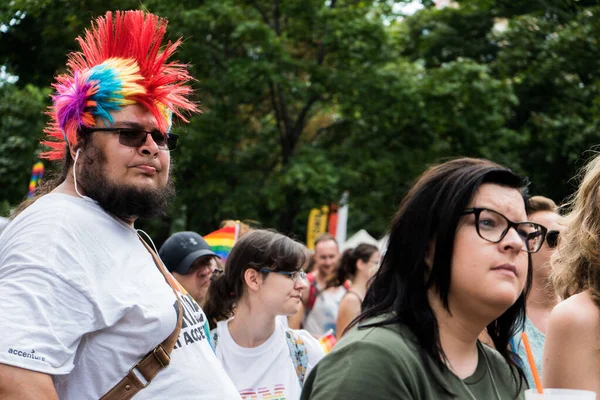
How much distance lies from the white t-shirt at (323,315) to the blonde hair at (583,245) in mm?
5481

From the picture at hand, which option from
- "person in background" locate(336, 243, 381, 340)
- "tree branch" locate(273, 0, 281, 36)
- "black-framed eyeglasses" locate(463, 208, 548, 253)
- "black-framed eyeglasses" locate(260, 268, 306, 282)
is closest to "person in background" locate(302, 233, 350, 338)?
"person in background" locate(336, 243, 381, 340)

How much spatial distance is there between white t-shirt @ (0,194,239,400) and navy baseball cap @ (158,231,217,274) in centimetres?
237

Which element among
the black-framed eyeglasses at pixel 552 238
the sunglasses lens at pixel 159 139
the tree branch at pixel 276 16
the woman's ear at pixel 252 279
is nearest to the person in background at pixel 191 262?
the woman's ear at pixel 252 279

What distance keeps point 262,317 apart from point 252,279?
0.28 m

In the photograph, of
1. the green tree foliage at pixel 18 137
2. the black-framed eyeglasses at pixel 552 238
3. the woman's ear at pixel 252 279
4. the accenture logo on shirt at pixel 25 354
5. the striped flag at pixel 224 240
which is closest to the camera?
the accenture logo on shirt at pixel 25 354

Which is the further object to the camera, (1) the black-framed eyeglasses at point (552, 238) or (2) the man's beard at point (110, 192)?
(1) the black-framed eyeglasses at point (552, 238)

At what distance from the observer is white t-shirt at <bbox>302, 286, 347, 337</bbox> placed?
27.9 ft

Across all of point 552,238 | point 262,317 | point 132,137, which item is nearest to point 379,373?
point 132,137

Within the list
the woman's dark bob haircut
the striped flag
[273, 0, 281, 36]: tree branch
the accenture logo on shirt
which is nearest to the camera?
the woman's dark bob haircut

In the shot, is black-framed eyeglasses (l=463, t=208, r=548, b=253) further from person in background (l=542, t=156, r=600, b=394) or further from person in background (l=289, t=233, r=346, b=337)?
person in background (l=289, t=233, r=346, b=337)

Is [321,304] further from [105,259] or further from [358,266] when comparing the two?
[105,259]

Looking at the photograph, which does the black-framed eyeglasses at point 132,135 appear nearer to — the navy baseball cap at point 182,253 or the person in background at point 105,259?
the person in background at point 105,259

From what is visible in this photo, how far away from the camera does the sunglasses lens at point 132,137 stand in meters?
2.71

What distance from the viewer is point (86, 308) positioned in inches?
92.0
